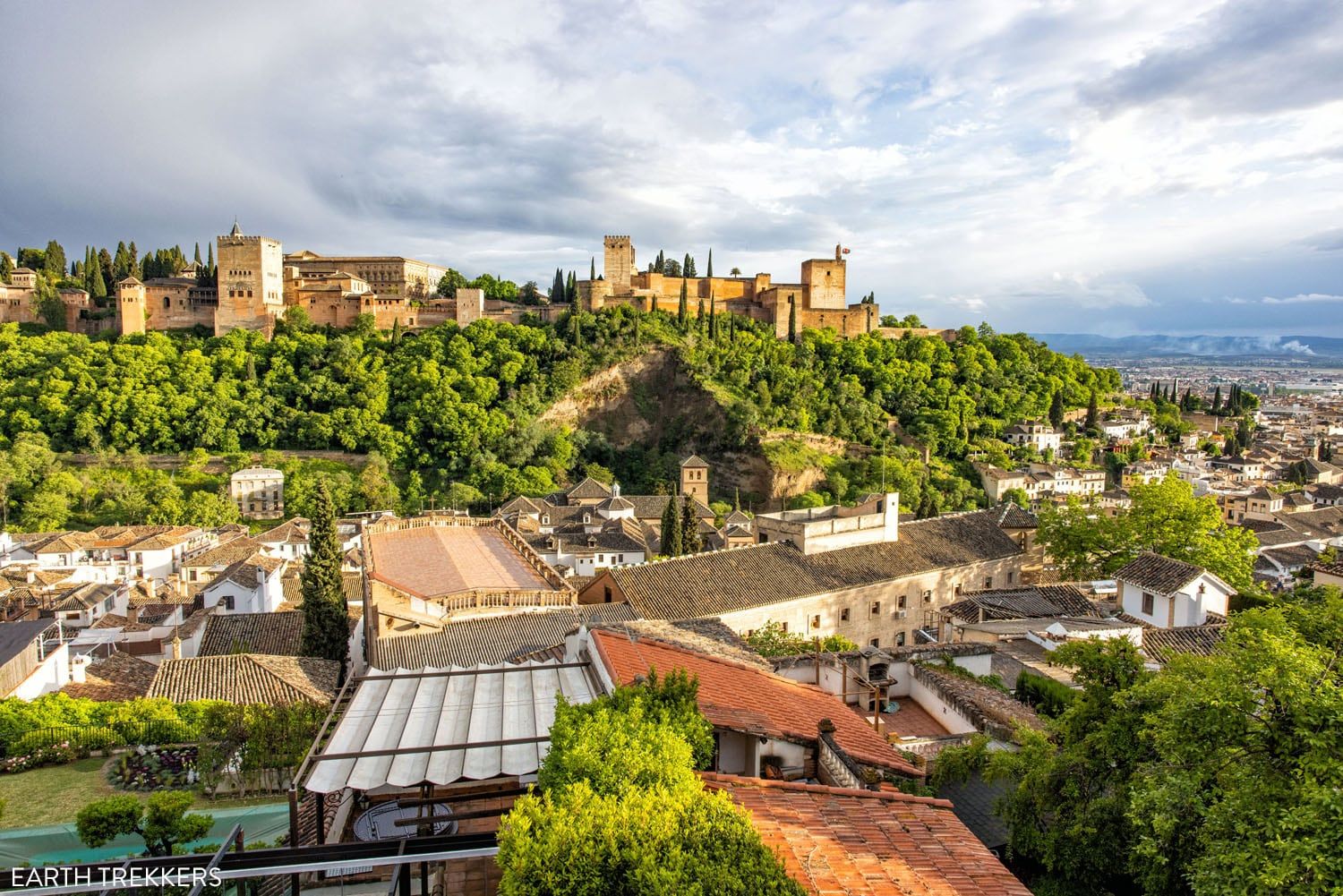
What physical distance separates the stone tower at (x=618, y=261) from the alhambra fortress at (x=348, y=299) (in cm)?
8

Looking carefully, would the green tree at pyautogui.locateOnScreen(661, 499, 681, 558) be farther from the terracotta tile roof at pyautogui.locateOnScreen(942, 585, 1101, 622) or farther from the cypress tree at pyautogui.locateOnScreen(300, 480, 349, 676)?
the cypress tree at pyautogui.locateOnScreen(300, 480, 349, 676)

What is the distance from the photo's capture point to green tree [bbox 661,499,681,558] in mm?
37938

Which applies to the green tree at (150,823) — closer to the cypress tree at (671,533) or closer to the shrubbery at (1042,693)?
the shrubbery at (1042,693)

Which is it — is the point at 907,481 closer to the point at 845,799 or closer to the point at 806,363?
the point at 806,363

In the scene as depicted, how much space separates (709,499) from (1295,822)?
55616 millimetres

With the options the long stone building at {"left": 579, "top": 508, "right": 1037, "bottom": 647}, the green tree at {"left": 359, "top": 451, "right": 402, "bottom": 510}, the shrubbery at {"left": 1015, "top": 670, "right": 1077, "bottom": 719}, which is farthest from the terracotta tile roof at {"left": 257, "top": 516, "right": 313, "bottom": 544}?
the shrubbery at {"left": 1015, "top": 670, "right": 1077, "bottom": 719}

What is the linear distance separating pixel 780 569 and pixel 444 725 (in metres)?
18.7

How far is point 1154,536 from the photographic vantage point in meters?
27.2

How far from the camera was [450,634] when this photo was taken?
1931cm

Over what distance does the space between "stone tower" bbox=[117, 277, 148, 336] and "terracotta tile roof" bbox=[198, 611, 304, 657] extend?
55.4 m

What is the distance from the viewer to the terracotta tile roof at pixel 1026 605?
21.7m

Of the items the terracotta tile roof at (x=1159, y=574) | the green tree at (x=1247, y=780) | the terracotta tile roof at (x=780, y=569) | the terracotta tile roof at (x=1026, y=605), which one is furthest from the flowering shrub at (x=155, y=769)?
the terracotta tile roof at (x=1159, y=574)

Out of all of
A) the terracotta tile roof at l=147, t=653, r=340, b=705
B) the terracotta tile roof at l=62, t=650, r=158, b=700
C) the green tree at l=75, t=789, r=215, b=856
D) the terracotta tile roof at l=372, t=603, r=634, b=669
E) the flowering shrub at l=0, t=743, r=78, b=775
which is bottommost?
the terracotta tile roof at l=62, t=650, r=158, b=700

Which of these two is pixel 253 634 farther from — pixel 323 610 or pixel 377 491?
pixel 377 491
